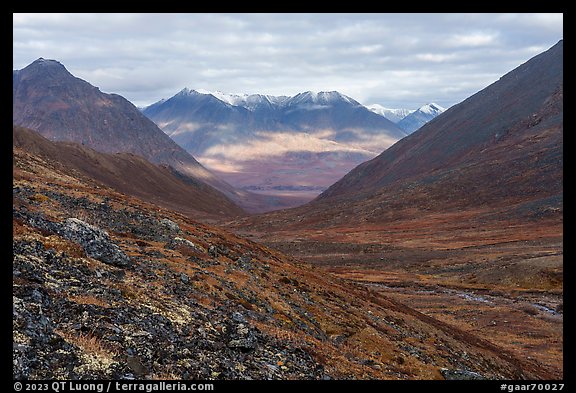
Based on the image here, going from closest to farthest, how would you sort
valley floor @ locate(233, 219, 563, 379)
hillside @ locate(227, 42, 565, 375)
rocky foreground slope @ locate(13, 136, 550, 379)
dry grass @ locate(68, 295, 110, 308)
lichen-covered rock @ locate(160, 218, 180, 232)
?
1. rocky foreground slope @ locate(13, 136, 550, 379)
2. dry grass @ locate(68, 295, 110, 308)
3. lichen-covered rock @ locate(160, 218, 180, 232)
4. valley floor @ locate(233, 219, 563, 379)
5. hillside @ locate(227, 42, 565, 375)

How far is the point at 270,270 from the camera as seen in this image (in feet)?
116

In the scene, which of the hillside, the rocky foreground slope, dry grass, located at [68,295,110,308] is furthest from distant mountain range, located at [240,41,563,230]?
dry grass, located at [68,295,110,308]

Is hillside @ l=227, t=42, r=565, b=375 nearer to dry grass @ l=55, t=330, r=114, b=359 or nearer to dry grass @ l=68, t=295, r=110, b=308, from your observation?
dry grass @ l=68, t=295, r=110, b=308

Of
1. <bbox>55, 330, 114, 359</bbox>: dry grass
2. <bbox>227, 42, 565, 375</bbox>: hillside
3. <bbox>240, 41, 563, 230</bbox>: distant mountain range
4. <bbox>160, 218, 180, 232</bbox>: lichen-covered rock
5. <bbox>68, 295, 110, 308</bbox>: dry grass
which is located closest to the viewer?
<bbox>55, 330, 114, 359</bbox>: dry grass

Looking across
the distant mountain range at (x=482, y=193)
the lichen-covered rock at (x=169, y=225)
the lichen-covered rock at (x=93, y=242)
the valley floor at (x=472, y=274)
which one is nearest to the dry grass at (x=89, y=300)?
the lichen-covered rock at (x=93, y=242)

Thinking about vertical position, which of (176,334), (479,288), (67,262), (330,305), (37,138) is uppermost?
(37,138)

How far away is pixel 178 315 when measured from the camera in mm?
18047

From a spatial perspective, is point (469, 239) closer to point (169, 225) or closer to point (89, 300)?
point (169, 225)

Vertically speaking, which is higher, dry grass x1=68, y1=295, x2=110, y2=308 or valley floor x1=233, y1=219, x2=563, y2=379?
dry grass x1=68, y1=295, x2=110, y2=308

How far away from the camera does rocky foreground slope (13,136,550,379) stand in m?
13.8

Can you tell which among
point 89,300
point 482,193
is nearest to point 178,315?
point 89,300

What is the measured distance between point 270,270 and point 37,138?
615 feet
